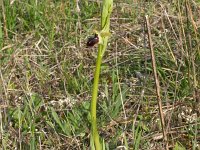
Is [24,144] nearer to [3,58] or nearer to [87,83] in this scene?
[87,83]

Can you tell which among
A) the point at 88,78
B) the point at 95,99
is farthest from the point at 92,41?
the point at 88,78

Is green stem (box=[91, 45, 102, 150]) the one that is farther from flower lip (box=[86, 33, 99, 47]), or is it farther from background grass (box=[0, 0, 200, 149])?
background grass (box=[0, 0, 200, 149])

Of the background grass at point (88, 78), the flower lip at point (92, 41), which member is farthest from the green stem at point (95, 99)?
the background grass at point (88, 78)

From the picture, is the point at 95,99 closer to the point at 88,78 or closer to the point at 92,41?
the point at 92,41

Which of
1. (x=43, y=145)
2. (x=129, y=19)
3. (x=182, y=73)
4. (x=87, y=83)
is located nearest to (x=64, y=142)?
(x=43, y=145)

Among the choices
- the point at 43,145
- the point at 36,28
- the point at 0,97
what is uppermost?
the point at 36,28

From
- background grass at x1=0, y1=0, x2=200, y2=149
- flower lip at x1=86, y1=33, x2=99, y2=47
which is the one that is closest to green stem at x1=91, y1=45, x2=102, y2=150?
flower lip at x1=86, y1=33, x2=99, y2=47

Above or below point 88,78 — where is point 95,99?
above

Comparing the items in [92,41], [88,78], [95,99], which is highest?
[92,41]

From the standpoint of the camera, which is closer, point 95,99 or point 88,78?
point 95,99
